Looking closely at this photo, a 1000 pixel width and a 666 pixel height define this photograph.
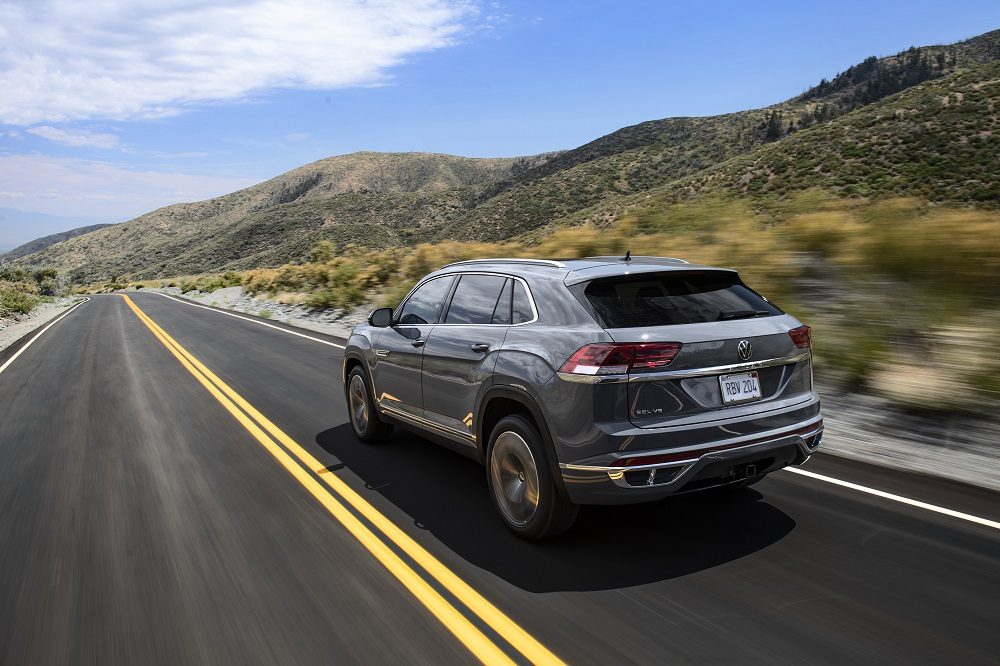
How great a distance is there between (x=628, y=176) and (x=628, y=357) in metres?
72.2

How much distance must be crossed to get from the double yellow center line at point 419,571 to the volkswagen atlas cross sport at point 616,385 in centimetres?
67

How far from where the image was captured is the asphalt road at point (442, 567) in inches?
131

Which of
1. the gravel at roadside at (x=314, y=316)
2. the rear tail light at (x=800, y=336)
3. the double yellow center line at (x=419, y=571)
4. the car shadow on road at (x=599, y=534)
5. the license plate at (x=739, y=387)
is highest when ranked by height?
the rear tail light at (x=800, y=336)

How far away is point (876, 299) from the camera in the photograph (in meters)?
8.34

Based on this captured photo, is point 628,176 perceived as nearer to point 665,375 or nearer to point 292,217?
point 292,217

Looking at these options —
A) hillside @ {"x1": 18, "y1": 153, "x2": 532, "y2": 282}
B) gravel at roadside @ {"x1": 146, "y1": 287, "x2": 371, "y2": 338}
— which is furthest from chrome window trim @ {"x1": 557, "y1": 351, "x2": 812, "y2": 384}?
hillside @ {"x1": 18, "y1": 153, "x2": 532, "y2": 282}

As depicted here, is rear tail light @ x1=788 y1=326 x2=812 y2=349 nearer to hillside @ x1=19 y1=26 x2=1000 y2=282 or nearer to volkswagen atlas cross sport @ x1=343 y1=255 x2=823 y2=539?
volkswagen atlas cross sport @ x1=343 y1=255 x2=823 y2=539

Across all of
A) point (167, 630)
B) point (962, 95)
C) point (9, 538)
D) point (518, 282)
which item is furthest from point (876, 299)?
Answer: point (962, 95)

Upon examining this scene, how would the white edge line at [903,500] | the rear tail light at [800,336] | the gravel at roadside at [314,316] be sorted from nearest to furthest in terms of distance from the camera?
the rear tail light at [800,336] < the white edge line at [903,500] < the gravel at roadside at [314,316]

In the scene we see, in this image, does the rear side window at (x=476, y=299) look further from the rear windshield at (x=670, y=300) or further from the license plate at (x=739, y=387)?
the license plate at (x=739, y=387)

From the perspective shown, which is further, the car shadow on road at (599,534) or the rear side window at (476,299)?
the rear side window at (476,299)

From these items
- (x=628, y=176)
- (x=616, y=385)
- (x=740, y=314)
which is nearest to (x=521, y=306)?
(x=616, y=385)

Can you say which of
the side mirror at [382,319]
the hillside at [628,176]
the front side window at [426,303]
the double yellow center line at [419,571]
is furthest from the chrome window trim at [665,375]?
the hillside at [628,176]

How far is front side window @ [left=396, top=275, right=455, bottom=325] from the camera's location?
18.8ft
